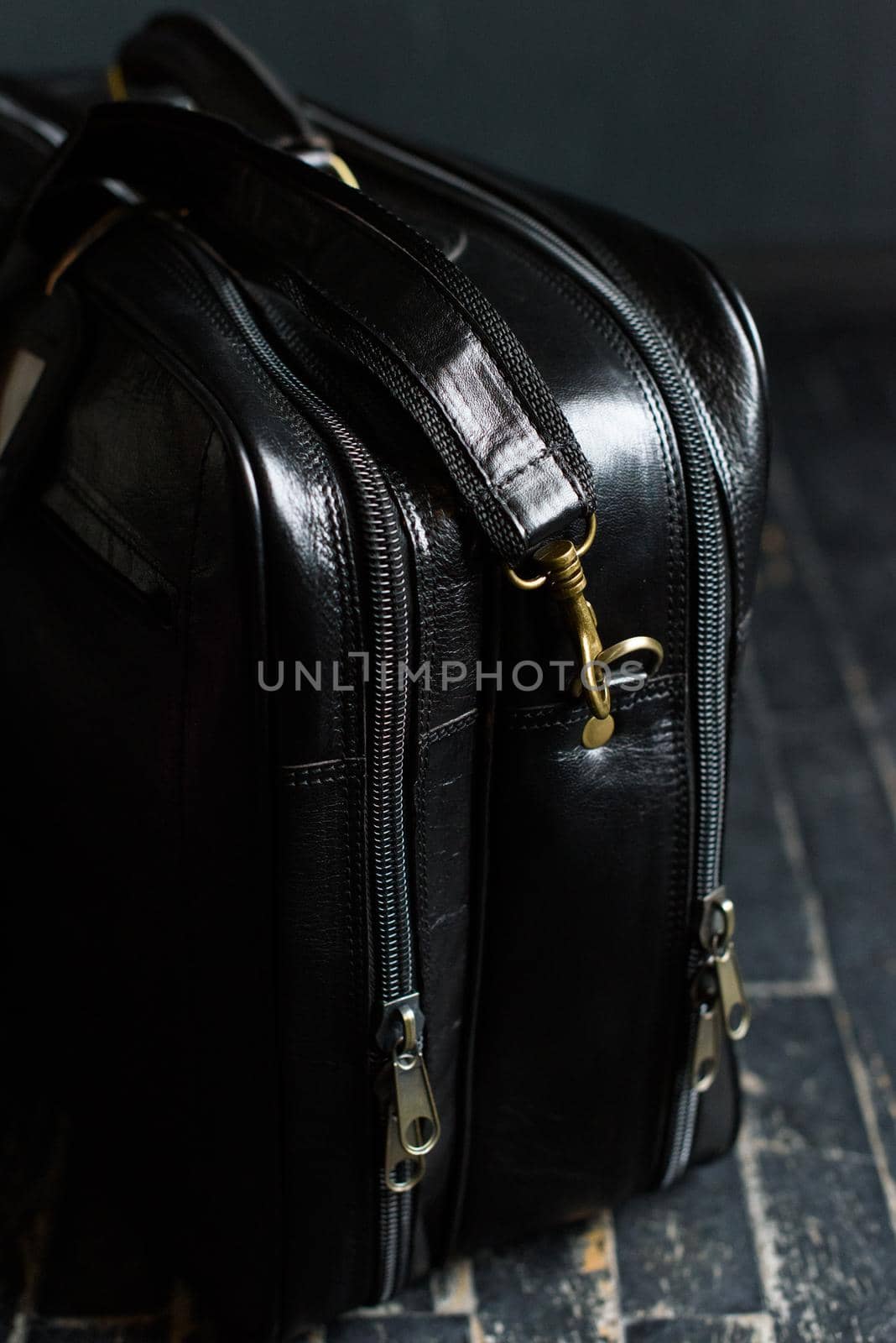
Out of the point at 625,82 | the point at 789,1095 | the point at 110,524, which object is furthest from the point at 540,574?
the point at 625,82

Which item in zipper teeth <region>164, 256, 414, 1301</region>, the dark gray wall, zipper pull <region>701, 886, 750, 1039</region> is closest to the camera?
zipper teeth <region>164, 256, 414, 1301</region>

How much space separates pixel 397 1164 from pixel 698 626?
316 mm

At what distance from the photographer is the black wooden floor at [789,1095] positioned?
85 centimetres

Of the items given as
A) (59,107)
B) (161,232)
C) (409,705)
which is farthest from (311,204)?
(59,107)

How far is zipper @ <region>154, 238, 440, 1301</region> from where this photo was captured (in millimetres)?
635

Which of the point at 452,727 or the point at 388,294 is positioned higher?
the point at 388,294

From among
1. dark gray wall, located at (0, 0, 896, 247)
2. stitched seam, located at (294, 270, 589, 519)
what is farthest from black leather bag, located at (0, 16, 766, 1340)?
dark gray wall, located at (0, 0, 896, 247)

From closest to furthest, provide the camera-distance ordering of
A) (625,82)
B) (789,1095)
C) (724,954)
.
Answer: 1. (724,954)
2. (789,1095)
3. (625,82)

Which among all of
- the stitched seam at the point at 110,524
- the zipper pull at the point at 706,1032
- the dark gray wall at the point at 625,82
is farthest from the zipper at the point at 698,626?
the dark gray wall at the point at 625,82

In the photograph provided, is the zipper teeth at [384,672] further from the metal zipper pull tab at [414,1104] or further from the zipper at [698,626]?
the zipper at [698,626]

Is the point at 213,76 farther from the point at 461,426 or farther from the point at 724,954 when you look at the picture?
the point at 724,954

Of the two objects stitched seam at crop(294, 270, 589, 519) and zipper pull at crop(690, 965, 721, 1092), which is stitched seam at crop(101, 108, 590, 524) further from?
zipper pull at crop(690, 965, 721, 1092)

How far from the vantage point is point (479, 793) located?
0.71m

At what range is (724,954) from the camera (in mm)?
793
